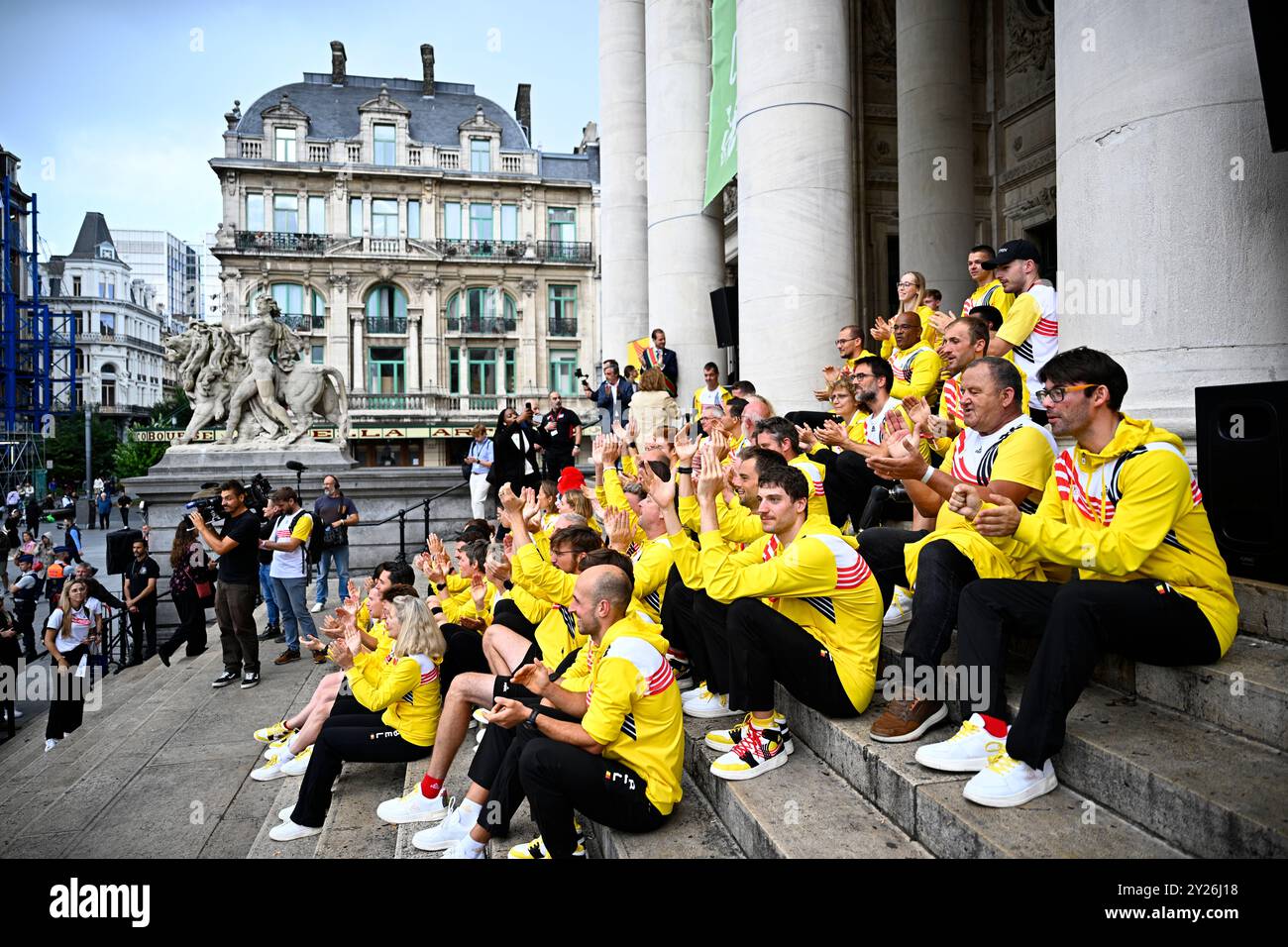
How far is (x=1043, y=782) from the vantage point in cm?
285

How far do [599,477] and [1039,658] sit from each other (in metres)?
4.66

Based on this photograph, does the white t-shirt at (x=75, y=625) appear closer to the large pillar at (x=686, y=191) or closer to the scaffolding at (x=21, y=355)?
the large pillar at (x=686, y=191)

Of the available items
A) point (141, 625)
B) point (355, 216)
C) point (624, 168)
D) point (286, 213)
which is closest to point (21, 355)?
point (286, 213)

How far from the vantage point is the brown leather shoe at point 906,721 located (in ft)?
11.2

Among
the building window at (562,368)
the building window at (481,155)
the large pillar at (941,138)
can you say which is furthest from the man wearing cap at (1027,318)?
the building window at (481,155)

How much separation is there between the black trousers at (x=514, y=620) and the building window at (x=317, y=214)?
4224cm

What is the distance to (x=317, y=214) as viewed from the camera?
4234cm

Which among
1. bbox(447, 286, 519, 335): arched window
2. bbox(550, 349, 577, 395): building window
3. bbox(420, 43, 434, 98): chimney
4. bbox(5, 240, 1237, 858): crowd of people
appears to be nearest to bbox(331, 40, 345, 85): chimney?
bbox(420, 43, 434, 98): chimney

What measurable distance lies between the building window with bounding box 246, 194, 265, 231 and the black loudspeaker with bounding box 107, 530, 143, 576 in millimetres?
31812

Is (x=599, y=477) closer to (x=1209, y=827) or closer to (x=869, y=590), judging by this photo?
(x=869, y=590)

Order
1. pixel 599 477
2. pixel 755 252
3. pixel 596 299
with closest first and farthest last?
pixel 599 477 < pixel 755 252 < pixel 596 299

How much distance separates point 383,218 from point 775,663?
146ft

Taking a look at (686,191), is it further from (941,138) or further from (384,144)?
(384,144)
